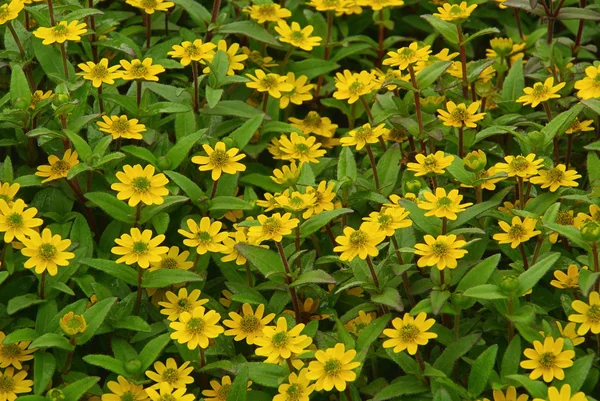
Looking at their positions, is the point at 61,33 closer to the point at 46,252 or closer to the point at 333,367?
the point at 46,252

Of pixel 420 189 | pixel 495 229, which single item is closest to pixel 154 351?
pixel 420 189

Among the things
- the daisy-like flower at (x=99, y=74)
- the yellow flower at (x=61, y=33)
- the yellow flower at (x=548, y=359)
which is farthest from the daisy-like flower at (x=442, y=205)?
the yellow flower at (x=61, y=33)

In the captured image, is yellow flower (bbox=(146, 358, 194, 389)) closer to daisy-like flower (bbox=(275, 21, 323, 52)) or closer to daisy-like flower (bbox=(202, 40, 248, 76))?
daisy-like flower (bbox=(202, 40, 248, 76))

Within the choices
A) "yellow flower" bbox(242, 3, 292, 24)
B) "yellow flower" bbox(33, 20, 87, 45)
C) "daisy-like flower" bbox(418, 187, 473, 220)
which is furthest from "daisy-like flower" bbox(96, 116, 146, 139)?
"daisy-like flower" bbox(418, 187, 473, 220)

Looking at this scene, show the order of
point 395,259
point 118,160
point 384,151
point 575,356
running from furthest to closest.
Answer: point 384,151
point 118,160
point 395,259
point 575,356

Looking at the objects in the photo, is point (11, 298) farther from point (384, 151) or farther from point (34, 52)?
point (384, 151)

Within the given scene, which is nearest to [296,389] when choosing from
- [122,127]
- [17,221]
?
[17,221]

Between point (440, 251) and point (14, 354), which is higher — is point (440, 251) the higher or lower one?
the higher one
